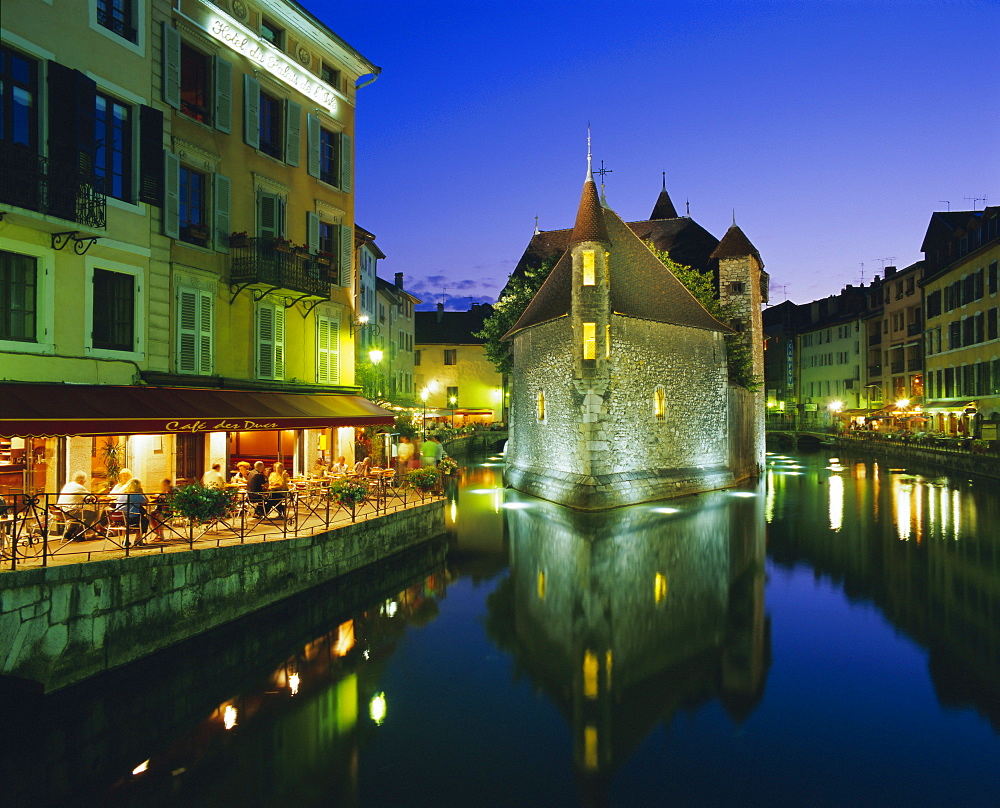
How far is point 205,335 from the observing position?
1439 cm

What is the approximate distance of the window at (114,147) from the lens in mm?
12227

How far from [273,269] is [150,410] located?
15.7 feet

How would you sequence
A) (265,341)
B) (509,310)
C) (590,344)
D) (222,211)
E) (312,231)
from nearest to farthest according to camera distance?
1. (222,211)
2. (265,341)
3. (312,231)
4. (590,344)
5. (509,310)

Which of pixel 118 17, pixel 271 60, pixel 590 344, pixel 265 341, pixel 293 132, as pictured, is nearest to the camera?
pixel 118 17

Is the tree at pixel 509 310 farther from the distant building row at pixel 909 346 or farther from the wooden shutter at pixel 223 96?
the distant building row at pixel 909 346

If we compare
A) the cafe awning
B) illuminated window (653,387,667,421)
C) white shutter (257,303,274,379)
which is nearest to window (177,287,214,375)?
the cafe awning

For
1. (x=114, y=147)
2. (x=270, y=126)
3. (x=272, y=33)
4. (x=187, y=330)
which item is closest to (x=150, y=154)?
(x=114, y=147)

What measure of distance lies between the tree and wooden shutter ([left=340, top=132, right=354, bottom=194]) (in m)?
14.3

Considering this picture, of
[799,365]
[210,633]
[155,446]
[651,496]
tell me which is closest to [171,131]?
[155,446]

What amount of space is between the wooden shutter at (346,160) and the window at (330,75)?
49.3 inches

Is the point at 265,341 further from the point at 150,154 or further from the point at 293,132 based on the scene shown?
the point at 293,132

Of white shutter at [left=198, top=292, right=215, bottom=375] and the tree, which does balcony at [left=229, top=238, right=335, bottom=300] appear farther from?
the tree

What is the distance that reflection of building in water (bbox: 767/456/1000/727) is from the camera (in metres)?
9.62

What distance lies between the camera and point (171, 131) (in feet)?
45.6
